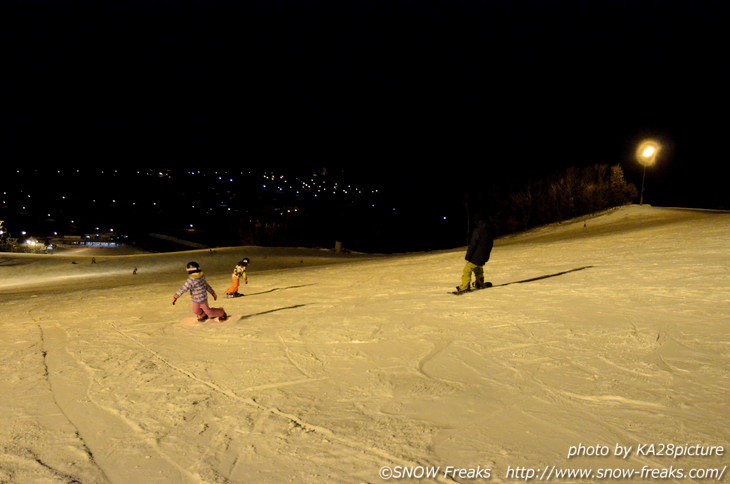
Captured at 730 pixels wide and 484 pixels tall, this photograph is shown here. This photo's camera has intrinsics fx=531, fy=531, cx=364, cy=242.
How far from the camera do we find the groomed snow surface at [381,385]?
12.9ft

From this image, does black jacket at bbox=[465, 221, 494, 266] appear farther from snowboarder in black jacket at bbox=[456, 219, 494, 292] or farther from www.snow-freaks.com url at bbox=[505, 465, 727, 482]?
www.snow-freaks.com url at bbox=[505, 465, 727, 482]

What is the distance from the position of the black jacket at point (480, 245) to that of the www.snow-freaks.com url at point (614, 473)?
24.0 ft

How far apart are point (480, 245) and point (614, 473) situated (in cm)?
739

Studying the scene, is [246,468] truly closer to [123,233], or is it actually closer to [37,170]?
[123,233]

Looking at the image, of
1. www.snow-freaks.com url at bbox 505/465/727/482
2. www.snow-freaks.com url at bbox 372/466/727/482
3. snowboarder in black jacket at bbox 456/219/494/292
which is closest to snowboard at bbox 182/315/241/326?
snowboarder in black jacket at bbox 456/219/494/292

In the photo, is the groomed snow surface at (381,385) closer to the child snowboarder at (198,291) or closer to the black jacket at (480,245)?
the child snowboarder at (198,291)

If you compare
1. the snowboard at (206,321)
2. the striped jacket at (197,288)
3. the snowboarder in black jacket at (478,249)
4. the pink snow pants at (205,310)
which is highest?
the snowboarder in black jacket at (478,249)

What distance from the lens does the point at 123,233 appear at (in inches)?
2940

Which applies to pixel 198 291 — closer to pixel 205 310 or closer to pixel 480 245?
pixel 205 310

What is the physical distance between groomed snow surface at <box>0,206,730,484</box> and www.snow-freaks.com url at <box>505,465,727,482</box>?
0.09 ft

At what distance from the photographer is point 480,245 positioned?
1084 cm

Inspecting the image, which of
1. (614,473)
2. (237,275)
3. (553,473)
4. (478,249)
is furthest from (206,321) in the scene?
(614,473)

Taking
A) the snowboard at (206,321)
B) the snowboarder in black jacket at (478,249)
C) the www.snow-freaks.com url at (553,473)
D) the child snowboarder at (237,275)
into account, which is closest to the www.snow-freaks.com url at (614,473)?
the www.snow-freaks.com url at (553,473)

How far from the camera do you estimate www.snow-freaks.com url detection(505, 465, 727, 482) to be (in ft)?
11.6
